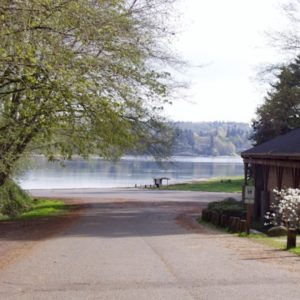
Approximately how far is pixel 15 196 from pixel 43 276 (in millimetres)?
22233

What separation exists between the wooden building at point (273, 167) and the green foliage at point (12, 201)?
11408 mm

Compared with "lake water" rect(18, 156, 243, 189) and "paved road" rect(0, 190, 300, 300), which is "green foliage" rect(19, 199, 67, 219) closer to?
"lake water" rect(18, 156, 243, 189)

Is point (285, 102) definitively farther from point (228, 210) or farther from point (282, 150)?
point (228, 210)

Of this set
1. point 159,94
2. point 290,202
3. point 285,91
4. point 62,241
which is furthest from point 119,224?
point 285,91

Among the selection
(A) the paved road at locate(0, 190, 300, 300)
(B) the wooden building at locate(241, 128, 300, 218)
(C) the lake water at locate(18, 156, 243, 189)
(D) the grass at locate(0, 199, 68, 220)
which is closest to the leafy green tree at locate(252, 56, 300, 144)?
(C) the lake water at locate(18, 156, 243, 189)

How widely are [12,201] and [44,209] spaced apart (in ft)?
5.63

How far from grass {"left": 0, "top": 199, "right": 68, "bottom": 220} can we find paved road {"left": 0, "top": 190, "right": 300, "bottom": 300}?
8908 millimetres

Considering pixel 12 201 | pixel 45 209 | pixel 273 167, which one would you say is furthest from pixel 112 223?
pixel 12 201

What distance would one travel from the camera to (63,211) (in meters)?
29.7

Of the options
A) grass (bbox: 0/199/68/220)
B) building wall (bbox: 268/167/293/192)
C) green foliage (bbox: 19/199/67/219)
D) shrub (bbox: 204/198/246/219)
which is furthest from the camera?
green foliage (bbox: 19/199/67/219)

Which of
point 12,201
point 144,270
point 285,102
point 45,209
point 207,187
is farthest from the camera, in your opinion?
point 207,187

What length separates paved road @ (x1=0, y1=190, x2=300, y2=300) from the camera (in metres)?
8.72

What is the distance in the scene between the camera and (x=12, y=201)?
102 ft

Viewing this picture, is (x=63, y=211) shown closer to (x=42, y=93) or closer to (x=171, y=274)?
(x=42, y=93)
